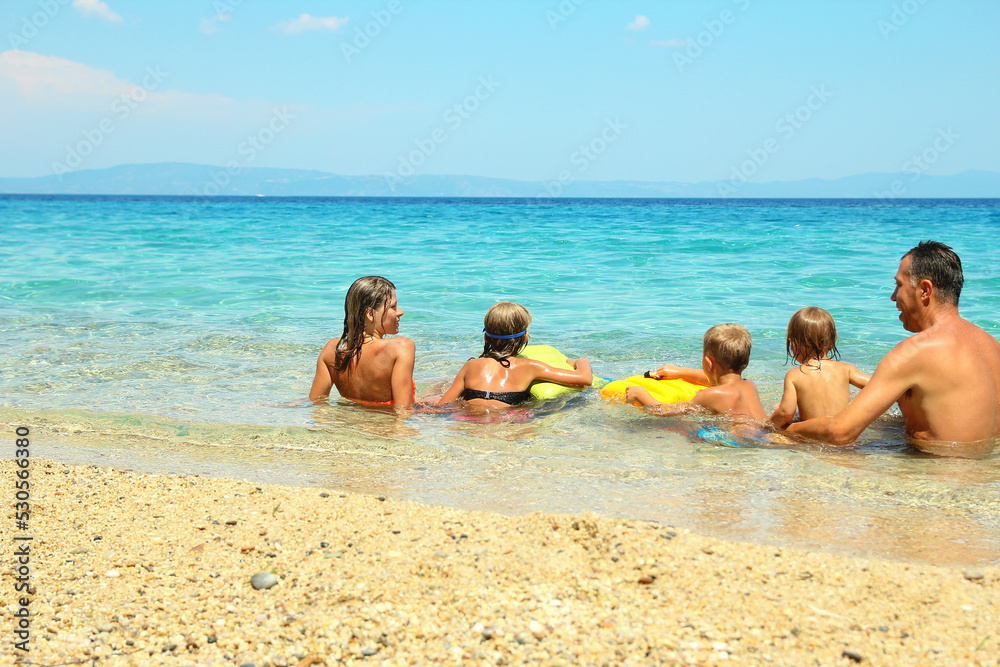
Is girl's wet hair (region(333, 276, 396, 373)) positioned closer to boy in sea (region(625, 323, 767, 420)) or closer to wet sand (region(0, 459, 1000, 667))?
boy in sea (region(625, 323, 767, 420))

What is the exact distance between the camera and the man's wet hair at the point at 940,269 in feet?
12.7

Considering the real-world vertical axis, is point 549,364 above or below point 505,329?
below

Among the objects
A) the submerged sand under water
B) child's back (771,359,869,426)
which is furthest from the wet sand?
child's back (771,359,869,426)

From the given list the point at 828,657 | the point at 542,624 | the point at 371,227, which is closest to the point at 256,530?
the point at 542,624

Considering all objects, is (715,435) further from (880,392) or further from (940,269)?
(940,269)

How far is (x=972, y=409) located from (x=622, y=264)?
11424 mm

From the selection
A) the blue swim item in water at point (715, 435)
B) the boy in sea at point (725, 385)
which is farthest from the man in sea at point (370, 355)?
the blue swim item in water at point (715, 435)

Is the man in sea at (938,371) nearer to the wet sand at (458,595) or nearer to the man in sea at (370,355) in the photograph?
the wet sand at (458,595)

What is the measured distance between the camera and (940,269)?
3895 mm

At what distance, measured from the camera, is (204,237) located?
2256 cm

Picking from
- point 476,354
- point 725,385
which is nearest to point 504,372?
point 725,385

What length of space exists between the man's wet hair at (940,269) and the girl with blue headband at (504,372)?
232 centimetres

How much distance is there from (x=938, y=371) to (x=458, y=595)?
285cm

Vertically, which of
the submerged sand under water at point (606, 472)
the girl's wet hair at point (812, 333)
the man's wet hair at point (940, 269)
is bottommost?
the submerged sand under water at point (606, 472)
